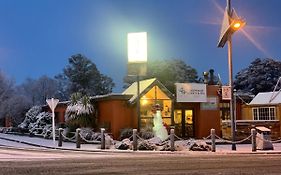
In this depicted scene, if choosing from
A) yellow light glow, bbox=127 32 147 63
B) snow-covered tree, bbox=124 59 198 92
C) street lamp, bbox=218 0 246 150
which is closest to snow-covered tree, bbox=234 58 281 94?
snow-covered tree, bbox=124 59 198 92

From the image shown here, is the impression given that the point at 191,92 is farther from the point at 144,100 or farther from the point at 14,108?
the point at 14,108

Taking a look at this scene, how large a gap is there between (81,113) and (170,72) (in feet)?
84.9

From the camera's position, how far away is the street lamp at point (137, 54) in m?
28.6

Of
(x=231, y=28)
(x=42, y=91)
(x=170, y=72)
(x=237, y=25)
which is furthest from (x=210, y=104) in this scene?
(x=42, y=91)

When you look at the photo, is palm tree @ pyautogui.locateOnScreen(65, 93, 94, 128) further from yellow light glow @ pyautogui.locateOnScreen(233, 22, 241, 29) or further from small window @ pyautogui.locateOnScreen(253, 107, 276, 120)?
yellow light glow @ pyautogui.locateOnScreen(233, 22, 241, 29)

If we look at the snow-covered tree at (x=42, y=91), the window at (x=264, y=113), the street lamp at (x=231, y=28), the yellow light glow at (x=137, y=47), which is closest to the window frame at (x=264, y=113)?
the window at (x=264, y=113)

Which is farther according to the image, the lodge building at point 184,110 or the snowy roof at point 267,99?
the snowy roof at point 267,99

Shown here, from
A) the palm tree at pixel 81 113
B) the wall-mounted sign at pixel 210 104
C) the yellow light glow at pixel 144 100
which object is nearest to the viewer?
the yellow light glow at pixel 144 100

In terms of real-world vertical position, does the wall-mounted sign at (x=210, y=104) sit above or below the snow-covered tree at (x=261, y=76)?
below

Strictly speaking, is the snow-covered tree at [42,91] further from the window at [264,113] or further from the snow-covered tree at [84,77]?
the window at [264,113]

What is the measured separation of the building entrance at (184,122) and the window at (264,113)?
5.29m

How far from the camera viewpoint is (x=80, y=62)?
208 feet

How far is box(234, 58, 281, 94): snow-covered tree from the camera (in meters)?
62.5

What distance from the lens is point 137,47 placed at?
29031 millimetres
